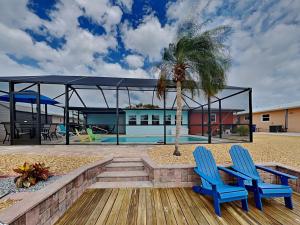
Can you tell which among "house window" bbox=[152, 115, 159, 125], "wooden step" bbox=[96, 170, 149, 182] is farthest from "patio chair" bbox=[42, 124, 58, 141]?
"house window" bbox=[152, 115, 159, 125]

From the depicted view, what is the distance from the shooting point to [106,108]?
603 inches

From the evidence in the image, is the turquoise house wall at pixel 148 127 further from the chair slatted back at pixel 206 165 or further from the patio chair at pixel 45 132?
the chair slatted back at pixel 206 165

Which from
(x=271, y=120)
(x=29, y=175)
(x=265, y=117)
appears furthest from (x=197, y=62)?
(x=265, y=117)

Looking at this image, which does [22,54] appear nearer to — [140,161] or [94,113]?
[94,113]

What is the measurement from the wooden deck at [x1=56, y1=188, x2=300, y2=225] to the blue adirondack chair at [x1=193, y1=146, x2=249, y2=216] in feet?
0.62

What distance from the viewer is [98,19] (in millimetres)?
9180

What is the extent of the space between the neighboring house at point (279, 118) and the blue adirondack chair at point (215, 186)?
Answer: 65.3ft

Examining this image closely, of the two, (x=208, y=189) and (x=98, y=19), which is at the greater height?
(x=98, y=19)

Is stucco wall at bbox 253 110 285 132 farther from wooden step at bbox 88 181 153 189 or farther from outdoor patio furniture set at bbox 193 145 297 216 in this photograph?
wooden step at bbox 88 181 153 189

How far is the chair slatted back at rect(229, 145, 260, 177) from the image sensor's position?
124 inches

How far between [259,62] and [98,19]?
1224 centimetres

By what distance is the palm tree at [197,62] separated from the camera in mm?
4766

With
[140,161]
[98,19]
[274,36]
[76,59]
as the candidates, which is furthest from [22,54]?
[274,36]

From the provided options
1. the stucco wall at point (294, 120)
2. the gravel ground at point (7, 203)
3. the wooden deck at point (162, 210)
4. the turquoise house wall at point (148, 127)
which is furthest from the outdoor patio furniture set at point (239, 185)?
the stucco wall at point (294, 120)
